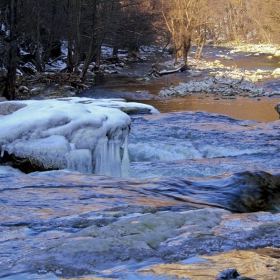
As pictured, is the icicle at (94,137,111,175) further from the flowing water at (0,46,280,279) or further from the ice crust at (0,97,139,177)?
the flowing water at (0,46,280,279)

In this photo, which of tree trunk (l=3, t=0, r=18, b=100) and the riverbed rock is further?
tree trunk (l=3, t=0, r=18, b=100)

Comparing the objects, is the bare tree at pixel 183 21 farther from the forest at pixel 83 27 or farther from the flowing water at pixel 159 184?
the flowing water at pixel 159 184

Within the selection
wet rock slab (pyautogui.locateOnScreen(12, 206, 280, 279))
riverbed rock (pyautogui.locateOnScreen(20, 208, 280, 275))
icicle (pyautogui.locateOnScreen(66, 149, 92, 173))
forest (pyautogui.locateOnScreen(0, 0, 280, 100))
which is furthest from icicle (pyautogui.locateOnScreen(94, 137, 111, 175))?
forest (pyautogui.locateOnScreen(0, 0, 280, 100))

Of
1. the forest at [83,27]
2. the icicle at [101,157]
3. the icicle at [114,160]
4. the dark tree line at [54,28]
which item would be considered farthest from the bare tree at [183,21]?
the icicle at [101,157]

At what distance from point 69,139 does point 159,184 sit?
1596 millimetres

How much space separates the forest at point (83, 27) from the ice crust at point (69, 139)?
26.2 feet

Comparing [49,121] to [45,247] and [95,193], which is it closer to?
[95,193]

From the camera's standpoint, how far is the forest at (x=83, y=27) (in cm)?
1525

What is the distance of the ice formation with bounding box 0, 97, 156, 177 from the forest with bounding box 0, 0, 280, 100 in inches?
314

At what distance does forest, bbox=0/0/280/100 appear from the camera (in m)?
15.2

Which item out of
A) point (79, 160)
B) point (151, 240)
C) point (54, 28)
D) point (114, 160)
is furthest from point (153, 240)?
point (54, 28)

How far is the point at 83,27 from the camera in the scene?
85.9 feet

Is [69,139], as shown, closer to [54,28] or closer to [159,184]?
[159,184]

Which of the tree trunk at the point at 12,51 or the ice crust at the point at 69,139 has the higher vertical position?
the tree trunk at the point at 12,51
